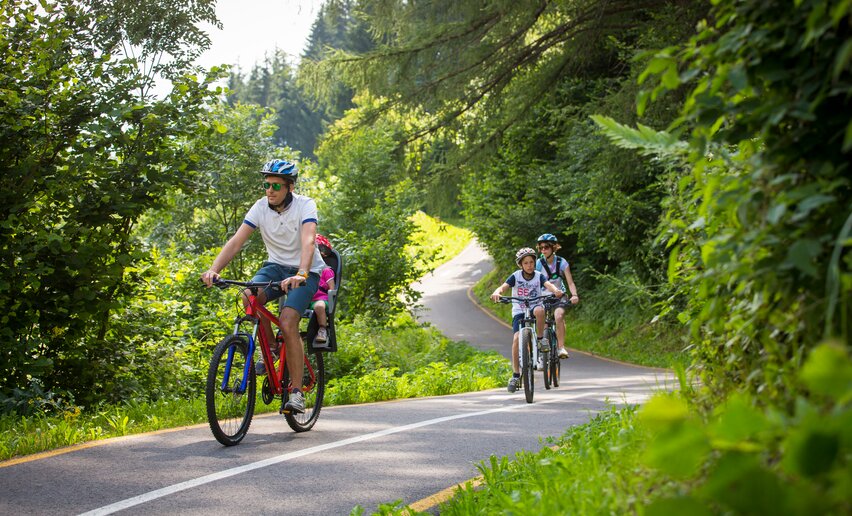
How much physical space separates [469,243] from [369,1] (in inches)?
2017

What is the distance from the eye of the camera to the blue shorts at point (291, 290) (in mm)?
7363

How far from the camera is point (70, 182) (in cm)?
841

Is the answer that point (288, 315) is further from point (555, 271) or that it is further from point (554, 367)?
point (554, 367)

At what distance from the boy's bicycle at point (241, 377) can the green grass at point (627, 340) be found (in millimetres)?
13938

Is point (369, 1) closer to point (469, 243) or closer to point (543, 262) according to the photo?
point (543, 262)

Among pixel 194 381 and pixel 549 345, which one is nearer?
pixel 194 381

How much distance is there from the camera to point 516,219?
30797mm

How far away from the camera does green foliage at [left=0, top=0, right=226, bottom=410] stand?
26.7ft

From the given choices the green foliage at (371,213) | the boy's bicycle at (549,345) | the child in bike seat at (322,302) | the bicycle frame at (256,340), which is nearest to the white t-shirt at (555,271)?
the boy's bicycle at (549,345)

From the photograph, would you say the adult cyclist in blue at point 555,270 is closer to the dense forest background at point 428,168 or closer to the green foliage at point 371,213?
the dense forest background at point 428,168

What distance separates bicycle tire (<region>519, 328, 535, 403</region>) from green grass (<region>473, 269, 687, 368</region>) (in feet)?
30.5

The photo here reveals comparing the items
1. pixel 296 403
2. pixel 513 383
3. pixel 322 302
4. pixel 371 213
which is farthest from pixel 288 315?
pixel 371 213

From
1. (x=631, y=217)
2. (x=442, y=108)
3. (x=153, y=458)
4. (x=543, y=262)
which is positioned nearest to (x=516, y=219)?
(x=631, y=217)

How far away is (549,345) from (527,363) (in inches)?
66.6
